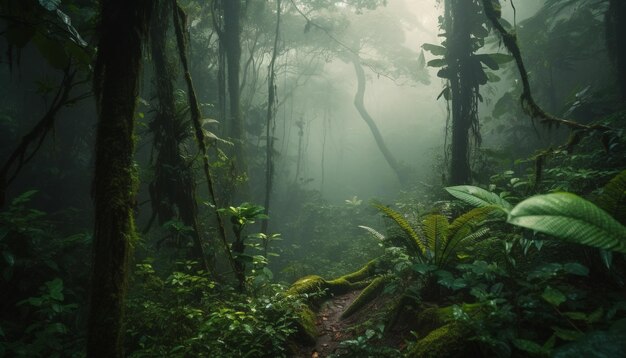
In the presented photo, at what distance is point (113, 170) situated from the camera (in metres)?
2.10

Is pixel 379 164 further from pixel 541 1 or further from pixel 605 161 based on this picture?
pixel 605 161

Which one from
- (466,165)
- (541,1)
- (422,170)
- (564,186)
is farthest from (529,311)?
(541,1)

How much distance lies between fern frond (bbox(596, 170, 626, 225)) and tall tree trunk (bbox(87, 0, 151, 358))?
3.70 meters

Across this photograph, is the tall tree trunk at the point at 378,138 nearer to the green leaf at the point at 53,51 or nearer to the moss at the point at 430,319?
the moss at the point at 430,319

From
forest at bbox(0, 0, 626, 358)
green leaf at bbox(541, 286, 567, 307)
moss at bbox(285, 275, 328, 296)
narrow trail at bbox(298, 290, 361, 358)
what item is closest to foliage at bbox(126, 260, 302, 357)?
forest at bbox(0, 0, 626, 358)

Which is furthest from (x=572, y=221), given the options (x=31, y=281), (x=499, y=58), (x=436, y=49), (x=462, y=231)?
(x=436, y=49)

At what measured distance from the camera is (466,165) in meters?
6.38

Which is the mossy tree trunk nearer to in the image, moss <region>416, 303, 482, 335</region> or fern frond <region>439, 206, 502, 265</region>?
fern frond <region>439, 206, 502, 265</region>

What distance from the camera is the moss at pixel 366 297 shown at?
5.43m

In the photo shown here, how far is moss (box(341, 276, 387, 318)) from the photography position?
543 cm

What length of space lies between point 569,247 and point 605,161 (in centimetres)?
306

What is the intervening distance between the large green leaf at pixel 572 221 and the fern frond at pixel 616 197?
1.50 m

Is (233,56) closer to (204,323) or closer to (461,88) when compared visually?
(461,88)

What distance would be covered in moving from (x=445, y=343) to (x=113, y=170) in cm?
292
